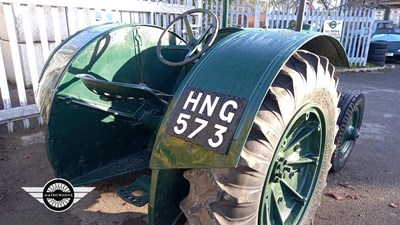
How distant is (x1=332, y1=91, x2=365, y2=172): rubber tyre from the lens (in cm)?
339

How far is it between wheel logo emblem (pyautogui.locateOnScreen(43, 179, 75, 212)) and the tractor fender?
1.55 m

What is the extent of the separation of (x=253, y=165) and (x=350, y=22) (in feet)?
36.6

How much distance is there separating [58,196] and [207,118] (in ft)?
6.21

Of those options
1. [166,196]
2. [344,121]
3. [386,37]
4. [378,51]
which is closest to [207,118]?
[166,196]

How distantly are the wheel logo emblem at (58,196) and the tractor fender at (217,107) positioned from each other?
155 centimetres

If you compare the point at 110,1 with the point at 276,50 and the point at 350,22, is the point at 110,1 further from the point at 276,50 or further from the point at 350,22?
the point at 350,22

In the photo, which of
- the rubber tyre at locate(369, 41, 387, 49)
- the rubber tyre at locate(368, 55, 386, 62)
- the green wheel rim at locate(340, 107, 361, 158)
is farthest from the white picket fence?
the green wheel rim at locate(340, 107, 361, 158)

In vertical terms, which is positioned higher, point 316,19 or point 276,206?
point 316,19

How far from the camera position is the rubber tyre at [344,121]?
11.1 feet

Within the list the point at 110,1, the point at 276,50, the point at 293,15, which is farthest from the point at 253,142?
the point at 293,15

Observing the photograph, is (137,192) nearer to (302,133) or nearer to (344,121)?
(302,133)

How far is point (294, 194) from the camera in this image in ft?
7.43

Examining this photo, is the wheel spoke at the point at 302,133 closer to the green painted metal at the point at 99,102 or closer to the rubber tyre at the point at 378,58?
the green painted metal at the point at 99,102

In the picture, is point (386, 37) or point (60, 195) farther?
point (386, 37)
